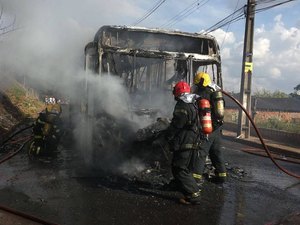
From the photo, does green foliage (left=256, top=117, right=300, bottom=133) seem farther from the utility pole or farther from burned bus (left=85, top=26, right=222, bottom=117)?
burned bus (left=85, top=26, right=222, bottom=117)

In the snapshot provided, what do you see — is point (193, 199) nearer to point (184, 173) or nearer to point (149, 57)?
point (184, 173)

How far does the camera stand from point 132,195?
5.17 metres

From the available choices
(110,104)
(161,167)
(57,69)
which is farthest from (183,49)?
(57,69)

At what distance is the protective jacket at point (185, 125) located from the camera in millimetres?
4902

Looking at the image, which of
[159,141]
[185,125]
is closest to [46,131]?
[159,141]

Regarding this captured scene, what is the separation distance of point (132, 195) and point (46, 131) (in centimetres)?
329

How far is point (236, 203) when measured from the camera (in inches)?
198

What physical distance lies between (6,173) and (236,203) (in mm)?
4229

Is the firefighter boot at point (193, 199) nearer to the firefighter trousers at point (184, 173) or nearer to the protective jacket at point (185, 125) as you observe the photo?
the firefighter trousers at point (184, 173)

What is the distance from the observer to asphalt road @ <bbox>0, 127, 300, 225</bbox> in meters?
4.33

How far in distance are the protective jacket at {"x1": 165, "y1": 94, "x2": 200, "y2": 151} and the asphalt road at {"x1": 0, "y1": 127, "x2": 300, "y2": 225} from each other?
854 millimetres

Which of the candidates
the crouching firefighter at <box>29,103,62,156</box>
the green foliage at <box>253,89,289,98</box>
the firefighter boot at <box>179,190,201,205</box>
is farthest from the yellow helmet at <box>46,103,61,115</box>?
the green foliage at <box>253,89,289,98</box>

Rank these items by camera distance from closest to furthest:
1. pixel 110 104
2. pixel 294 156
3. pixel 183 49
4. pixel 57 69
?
pixel 110 104 < pixel 183 49 < pixel 57 69 < pixel 294 156

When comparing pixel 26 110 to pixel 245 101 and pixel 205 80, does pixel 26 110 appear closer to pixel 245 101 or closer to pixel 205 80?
pixel 245 101
